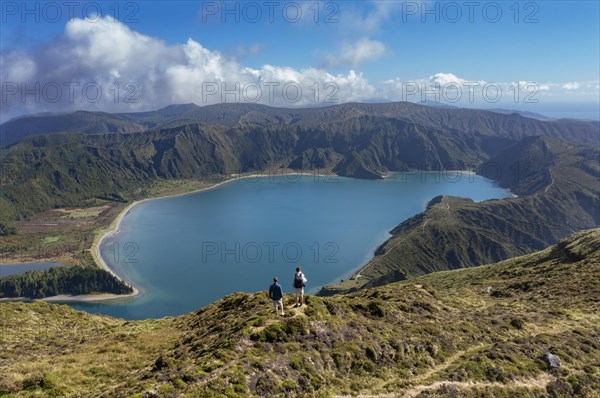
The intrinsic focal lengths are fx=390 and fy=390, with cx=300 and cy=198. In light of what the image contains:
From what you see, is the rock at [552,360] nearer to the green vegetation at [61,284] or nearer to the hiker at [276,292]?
the hiker at [276,292]

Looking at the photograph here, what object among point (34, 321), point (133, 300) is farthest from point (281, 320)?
point (133, 300)

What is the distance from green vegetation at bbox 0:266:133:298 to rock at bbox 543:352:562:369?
16184 centimetres

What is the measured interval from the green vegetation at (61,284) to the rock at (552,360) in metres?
162

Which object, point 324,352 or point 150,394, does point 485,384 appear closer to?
point 324,352

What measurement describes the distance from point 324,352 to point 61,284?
7157 inches

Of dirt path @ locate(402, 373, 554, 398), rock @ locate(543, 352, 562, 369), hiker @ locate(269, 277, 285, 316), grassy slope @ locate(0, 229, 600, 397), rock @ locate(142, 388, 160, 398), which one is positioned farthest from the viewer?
rock @ locate(543, 352, 562, 369)

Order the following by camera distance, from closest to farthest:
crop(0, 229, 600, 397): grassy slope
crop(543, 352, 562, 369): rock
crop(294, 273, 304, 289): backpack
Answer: crop(0, 229, 600, 397): grassy slope → crop(543, 352, 562, 369): rock → crop(294, 273, 304, 289): backpack

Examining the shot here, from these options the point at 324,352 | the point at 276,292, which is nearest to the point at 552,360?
the point at 324,352

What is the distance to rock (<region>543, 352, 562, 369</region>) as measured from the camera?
28.5 meters

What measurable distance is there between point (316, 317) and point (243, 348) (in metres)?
6.56

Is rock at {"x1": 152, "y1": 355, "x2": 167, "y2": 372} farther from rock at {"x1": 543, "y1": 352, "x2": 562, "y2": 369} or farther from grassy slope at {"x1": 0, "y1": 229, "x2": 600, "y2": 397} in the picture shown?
rock at {"x1": 543, "y1": 352, "x2": 562, "y2": 369}

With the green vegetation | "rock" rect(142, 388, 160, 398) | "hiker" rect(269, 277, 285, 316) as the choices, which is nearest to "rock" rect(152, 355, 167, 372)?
"rock" rect(142, 388, 160, 398)

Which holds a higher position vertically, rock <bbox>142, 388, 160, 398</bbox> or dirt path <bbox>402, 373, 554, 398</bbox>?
rock <bbox>142, 388, 160, 398</bbox>

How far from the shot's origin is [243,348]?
24859 millimetres
